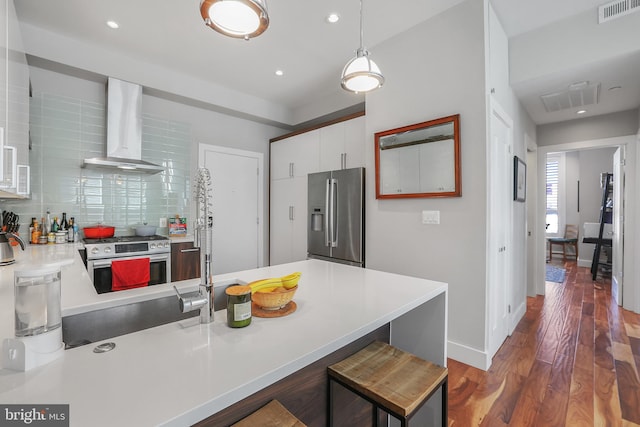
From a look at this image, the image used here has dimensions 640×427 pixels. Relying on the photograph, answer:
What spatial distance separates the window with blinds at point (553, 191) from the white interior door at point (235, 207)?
6.76m

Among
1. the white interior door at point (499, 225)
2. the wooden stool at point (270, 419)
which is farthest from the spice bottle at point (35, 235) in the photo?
the white interior door at point (499, 225)

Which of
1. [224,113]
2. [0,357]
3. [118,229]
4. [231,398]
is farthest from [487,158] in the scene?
[118,229]

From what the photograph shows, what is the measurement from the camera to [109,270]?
2.64 metres

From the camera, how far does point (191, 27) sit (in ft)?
8.64

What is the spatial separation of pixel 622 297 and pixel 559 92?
2.65 metres

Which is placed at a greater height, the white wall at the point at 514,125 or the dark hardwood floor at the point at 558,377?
the white wall at the point at 514,125

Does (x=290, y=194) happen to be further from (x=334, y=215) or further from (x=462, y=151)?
(x=462, y=151)

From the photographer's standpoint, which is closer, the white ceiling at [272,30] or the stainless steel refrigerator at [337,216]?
the white ceiling at [272,30]

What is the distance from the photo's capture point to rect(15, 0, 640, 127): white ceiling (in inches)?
91.8

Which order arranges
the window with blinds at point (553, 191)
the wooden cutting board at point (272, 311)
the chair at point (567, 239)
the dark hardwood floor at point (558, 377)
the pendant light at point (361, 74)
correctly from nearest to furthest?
the wooden cutting board at point (272, 311) < the pendant light at point (361, 74) < the dark hardwood floor at point (558, 377) < the chair at point (567, 239) < the window with blinds at point (553, 191)

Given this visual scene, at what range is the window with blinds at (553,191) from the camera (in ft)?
22.1

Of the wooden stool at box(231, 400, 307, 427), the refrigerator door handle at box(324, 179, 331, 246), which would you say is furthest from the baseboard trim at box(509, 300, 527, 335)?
the wooden stool at box(231, 400, 307, 427)

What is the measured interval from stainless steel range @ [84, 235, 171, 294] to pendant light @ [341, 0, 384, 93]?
2.43 metres

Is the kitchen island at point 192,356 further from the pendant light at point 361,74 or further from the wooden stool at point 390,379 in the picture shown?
the pendant light at point 361,74
